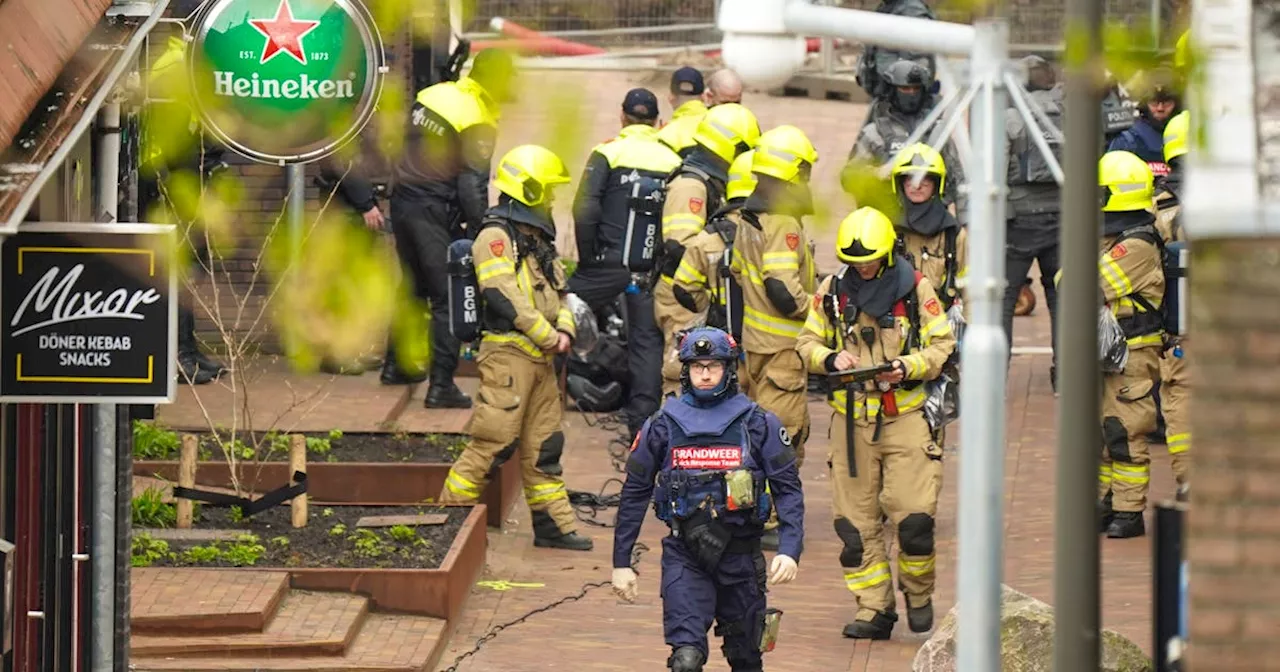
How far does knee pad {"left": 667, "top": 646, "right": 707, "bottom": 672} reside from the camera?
1129cm

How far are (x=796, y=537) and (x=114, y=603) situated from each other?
2905mm

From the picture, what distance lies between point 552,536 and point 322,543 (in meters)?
1.76

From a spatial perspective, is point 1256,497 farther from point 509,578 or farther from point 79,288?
point 509,578

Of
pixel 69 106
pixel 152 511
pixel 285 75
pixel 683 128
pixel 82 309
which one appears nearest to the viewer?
pixel 69 106

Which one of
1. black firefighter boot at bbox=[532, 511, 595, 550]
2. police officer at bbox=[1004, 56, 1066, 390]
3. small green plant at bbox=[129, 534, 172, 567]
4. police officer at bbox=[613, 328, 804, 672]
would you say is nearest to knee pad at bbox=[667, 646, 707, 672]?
police officer at bbox=[613, 328, 804, 672]

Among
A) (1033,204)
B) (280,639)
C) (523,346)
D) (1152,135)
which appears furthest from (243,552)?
(1152,135)

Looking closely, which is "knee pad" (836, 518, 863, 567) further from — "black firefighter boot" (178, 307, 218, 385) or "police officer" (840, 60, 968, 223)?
"black firefighter boot" (178, 307, 218, 385)

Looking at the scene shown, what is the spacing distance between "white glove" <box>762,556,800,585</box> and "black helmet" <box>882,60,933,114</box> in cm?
622

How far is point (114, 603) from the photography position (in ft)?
35.5

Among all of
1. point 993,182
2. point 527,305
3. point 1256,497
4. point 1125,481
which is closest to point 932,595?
point 1125,481

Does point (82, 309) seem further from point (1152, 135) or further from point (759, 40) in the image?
point (1152, 135)

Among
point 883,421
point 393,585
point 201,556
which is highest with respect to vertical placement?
point 883,421

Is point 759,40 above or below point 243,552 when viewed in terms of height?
above

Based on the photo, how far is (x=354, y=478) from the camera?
15.1 meters
